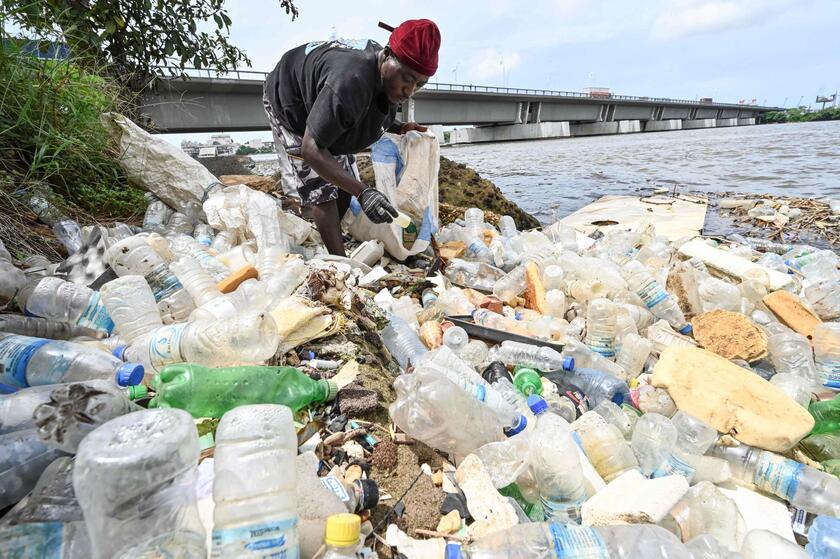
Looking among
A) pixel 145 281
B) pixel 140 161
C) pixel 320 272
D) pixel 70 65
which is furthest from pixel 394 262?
pixel 70 65

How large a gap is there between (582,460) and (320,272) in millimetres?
1437

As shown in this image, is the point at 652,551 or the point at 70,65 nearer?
the point at 652,551

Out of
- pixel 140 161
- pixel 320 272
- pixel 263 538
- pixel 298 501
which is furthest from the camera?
pixel 140 161

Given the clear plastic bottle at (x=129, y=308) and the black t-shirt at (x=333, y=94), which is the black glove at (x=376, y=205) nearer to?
the black t-shirt at (x=333, y=94)

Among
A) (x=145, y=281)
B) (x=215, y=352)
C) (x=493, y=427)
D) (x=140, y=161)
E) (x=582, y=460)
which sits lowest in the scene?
(x=582, y=460)

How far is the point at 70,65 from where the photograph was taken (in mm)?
3502

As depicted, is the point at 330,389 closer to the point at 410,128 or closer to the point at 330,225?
the point at 330,225

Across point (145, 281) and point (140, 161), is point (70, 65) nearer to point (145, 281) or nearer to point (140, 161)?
point (140, 161)

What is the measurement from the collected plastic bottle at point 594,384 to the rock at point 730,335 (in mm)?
809

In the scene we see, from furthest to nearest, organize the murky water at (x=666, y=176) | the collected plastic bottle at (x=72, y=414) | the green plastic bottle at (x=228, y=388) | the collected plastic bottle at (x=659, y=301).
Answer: the murky water at (x=666, y=176), the collected plastic bottle at (x=659, y=301), the green plastic bottle at (x=228, y=388), the collected plastic bottle at (x=72, y=414)

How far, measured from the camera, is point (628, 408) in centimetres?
204

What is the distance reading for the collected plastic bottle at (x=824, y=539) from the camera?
1303 millimetres

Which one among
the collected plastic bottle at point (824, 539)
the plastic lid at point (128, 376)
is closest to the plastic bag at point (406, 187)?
the plastic lid at point (128, 376)

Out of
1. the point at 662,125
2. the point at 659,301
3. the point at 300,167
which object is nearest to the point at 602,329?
the point at 659,301
